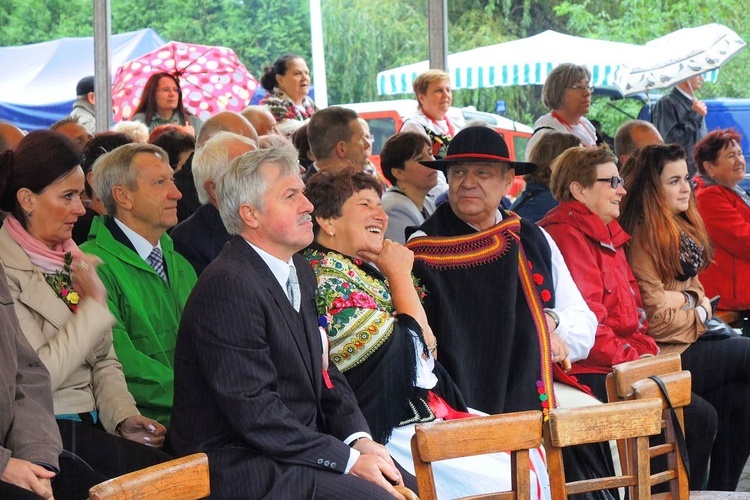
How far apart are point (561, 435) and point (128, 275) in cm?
173

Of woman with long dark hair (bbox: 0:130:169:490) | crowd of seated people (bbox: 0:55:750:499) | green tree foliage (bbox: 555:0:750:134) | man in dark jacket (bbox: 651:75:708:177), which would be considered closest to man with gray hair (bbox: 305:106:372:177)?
crowd of seated people (bbox: 0:55:750:499)

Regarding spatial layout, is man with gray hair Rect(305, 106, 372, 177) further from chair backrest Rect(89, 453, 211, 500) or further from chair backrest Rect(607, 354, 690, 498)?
chair backrest Rect(89, 453, 211, 500)

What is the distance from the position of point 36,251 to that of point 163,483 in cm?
156

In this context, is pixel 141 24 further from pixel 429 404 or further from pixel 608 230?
pixel 429 404

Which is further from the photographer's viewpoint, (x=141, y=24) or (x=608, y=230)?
(x=141, y=24)

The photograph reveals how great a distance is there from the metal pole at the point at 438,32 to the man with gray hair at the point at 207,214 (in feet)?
12.4

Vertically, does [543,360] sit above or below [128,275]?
below

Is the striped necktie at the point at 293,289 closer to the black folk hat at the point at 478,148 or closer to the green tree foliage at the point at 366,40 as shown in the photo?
the black folk hat at the point at 478,148

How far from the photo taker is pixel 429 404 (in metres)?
3.74

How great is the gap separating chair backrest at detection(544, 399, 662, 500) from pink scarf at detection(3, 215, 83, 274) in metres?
1.69

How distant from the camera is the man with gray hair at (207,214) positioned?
4.42m

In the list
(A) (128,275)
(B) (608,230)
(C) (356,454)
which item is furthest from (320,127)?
(C) (356,454)

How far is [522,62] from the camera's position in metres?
8.81

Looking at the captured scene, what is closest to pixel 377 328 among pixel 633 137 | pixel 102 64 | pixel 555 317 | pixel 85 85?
pixel 555 317
